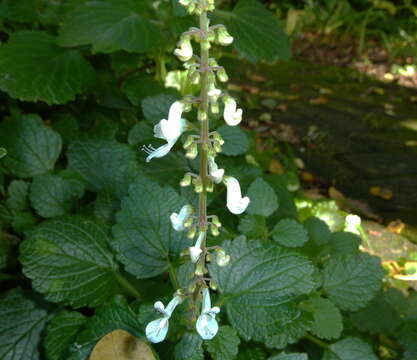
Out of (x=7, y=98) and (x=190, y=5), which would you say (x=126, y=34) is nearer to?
(x=7, y=98)

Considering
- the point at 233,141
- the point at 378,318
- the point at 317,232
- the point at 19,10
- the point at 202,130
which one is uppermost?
the point at 202,130

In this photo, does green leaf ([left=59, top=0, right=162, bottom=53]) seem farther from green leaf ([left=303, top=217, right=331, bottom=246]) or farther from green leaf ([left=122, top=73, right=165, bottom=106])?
green leaf ([left=303, top=217, right=331, bottom=246])

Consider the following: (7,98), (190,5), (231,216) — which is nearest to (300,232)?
(231,216)

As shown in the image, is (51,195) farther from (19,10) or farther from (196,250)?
(19,10)

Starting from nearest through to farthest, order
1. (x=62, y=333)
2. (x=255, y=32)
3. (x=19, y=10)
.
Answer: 1. (x=62, y=333)
2. (x=255, y=32)
3. (x=19, y=10)

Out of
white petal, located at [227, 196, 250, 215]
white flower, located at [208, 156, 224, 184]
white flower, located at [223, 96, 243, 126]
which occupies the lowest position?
white petal, located at [227, 196, 250, 215]

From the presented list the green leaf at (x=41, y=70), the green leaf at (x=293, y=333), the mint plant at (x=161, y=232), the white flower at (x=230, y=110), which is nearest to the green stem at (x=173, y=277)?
the mint plant at (x=161, y=232)

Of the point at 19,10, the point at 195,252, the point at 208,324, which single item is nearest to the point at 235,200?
the point at 195,252

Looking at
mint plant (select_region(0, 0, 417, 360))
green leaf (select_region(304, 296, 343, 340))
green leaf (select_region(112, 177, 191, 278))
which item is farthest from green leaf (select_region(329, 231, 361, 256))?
green leaf (select_region(112, 177, 191, 278))
